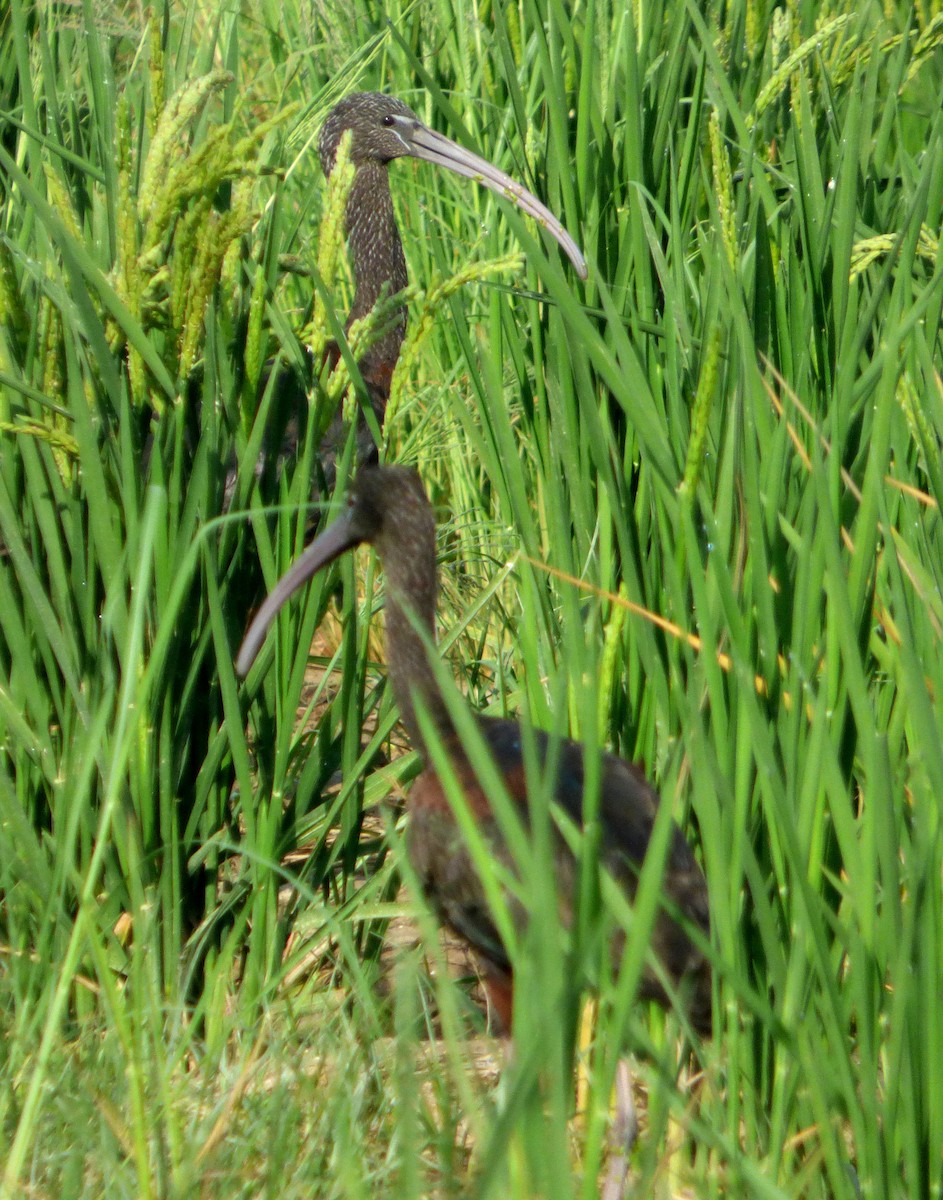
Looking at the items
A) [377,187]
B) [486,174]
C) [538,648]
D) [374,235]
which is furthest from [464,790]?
[377,187]

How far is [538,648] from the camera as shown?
88.5 inches

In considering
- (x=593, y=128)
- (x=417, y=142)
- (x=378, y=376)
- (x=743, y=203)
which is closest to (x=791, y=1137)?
(x=743, y=203)

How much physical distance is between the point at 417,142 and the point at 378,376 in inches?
26.1

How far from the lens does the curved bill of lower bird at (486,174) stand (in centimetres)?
234

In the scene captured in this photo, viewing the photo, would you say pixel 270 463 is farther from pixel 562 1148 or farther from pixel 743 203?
pixel 562 1148

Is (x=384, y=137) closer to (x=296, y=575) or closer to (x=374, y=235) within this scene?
(x=374, y=235)

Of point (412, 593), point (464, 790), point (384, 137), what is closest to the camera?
point (464, 790)

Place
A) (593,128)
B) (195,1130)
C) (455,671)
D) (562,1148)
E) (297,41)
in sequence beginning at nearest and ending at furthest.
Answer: (562,1148) < (195,1130) < (593,128) < (455,671) < (297,41)

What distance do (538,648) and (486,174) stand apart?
1.35 metres

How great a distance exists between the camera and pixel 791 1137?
1.72m

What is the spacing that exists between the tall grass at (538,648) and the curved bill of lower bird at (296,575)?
5cm

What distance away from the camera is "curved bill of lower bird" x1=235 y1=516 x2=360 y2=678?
2107mm

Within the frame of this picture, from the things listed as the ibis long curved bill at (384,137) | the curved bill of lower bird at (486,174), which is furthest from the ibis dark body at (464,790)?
the ibis long curved bill at (384,137)

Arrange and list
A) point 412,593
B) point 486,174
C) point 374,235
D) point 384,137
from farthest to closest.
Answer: point 374,235 < point 384,137 < point 486,174 < point 412,593
